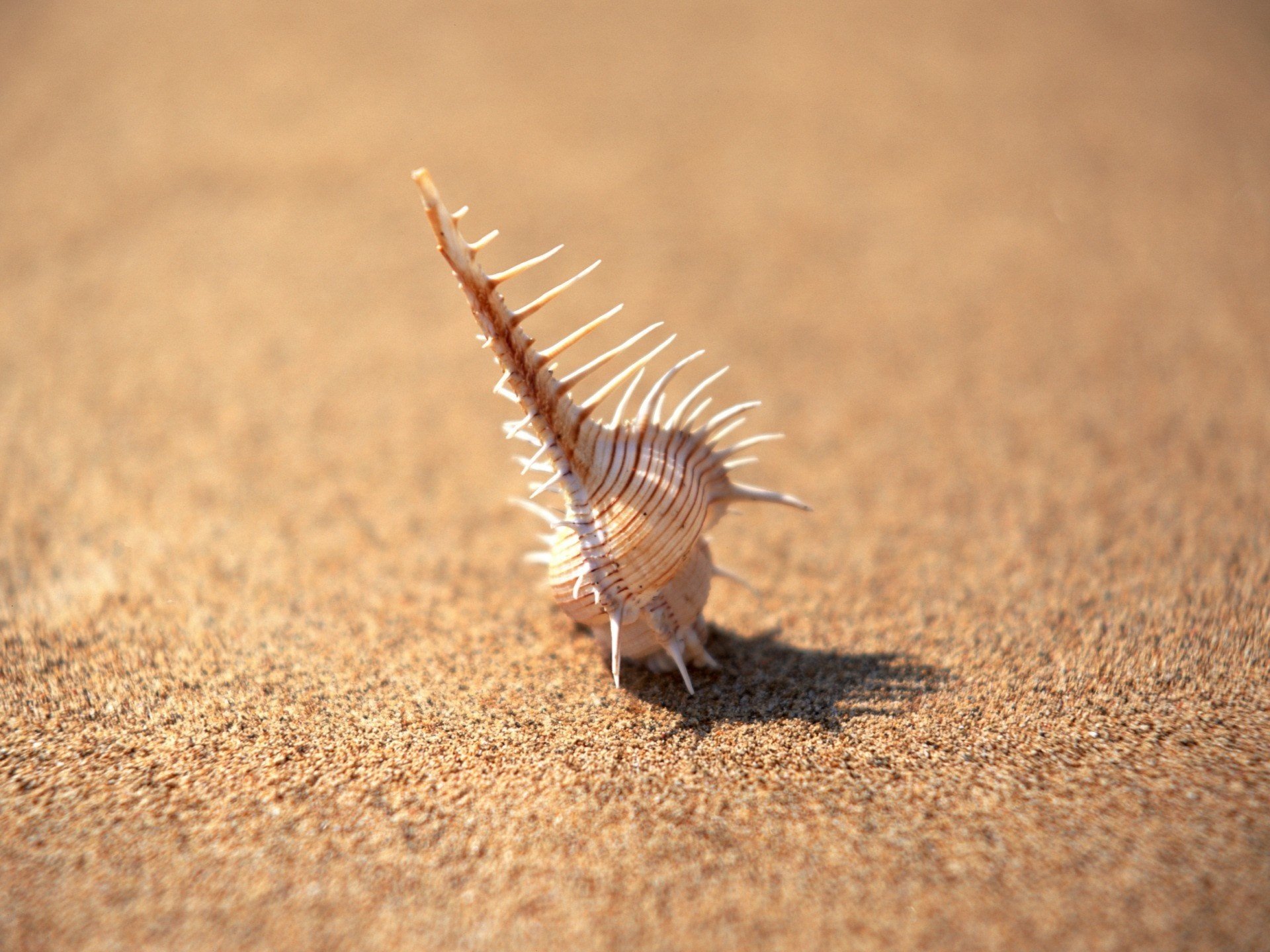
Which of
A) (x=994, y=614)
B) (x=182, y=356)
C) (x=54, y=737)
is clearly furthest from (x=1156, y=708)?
(x=182, y=356)

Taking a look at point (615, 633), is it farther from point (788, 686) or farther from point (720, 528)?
point (720, 528)

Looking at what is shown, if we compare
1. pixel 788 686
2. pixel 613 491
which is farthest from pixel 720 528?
pixel 613 491

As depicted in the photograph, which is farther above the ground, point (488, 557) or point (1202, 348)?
point (1202, 348)

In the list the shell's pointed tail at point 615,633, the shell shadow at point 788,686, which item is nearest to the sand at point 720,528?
the shell shadow at point 788,686

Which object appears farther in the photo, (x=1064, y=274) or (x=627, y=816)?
(x=1064, y=274)

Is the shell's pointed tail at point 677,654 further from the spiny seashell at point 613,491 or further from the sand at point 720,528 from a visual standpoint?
the sand at point 720,528

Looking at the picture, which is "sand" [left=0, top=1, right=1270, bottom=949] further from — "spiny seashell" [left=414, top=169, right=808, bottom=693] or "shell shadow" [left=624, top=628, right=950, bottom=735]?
"spiny seashell" [left=414, top=169, right=808, bottom=693]

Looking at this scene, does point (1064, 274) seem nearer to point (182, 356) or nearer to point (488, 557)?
point (488, 557)

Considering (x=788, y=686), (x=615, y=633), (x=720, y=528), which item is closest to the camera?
(x=615, y=633)
